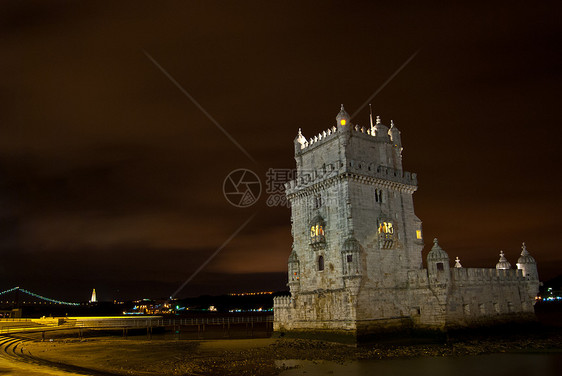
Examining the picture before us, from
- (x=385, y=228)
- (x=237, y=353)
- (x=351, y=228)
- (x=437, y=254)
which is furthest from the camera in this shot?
(x=385, y=228)

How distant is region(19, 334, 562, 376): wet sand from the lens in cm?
2930

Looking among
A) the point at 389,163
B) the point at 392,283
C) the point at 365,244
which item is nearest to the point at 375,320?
the point at 392,283

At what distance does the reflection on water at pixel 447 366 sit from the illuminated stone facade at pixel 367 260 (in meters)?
6.41

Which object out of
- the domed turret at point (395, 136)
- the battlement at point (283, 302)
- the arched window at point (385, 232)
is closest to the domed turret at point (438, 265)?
the arched window at point (385, 232)

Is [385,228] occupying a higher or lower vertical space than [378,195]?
lower

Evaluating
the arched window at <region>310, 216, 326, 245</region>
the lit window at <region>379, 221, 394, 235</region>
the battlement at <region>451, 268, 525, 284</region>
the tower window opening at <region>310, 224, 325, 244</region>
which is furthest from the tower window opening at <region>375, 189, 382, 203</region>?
Answer: the battlement at <region>451, 268, 525, 284</region>

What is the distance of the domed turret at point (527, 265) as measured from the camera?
156 feet

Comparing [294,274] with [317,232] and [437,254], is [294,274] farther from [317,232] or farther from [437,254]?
[437,254]

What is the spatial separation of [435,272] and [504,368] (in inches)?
452

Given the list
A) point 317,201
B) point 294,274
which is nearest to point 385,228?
point 317,201

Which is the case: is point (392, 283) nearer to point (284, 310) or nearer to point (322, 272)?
point (322, 272)

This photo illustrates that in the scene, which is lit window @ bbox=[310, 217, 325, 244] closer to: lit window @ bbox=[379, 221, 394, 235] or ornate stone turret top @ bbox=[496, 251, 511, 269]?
lit window @ bbox=[379, 221, 394, 235]

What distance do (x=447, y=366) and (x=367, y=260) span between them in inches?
452

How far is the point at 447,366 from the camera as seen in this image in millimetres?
28906
